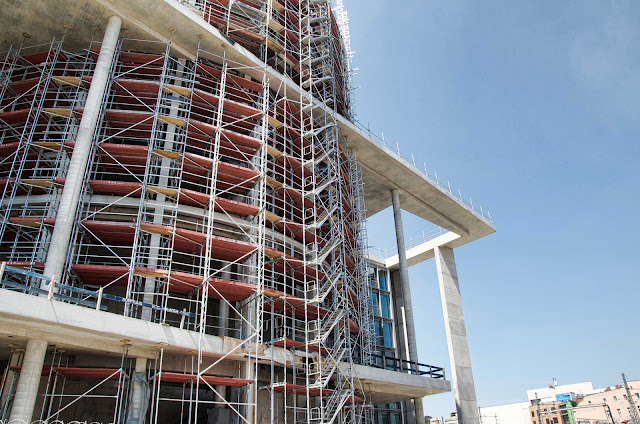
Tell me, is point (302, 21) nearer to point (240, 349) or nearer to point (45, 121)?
point (45, 121)

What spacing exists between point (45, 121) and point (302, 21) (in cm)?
1728

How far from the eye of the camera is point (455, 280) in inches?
1651

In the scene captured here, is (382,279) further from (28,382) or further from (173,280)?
(28,382)

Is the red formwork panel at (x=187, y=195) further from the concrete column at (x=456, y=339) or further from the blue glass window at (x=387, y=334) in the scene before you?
the blue glass window at (x=387, y=334)

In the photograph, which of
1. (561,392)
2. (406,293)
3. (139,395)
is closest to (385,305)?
(406,293)

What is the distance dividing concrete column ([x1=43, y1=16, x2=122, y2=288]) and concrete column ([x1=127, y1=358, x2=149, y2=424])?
4.40 meters

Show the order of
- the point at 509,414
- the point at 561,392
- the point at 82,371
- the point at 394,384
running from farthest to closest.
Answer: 1. the point at 561,392
2. the point at 509,414
3. the point at 394,384
4. the point at 82,371

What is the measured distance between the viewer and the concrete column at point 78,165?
1745 cm

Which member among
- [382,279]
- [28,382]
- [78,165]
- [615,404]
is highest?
[382,279]

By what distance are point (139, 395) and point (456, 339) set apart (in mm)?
28520

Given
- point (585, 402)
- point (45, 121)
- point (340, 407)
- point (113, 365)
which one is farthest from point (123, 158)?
point (585, 402)

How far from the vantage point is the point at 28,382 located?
14.4m

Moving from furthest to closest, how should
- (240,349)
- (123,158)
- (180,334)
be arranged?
(123,158) → (240,349) → (180,334)

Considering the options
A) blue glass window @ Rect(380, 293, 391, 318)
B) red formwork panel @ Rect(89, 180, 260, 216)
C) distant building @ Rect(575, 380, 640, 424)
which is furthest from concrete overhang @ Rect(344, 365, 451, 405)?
distant building @ Rect(575, 380, 640, 424)
